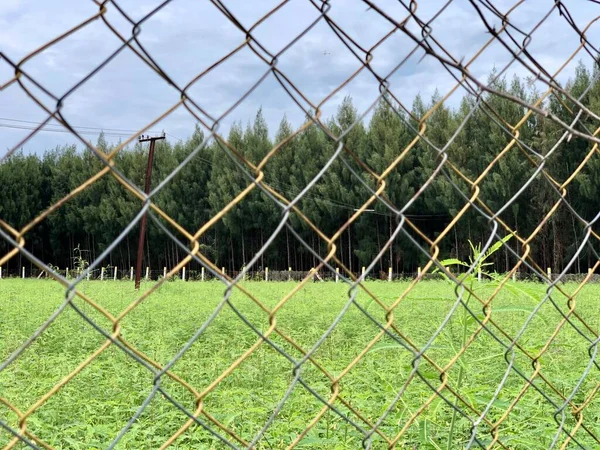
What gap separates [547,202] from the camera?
1742 centimetres

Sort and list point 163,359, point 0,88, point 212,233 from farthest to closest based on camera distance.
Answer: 1. point 212,233
2. point 163,359
3. point 0,88

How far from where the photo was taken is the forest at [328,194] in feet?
56.7

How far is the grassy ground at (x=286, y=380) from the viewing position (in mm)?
2031

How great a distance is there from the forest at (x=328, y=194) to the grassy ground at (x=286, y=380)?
34.7 feet

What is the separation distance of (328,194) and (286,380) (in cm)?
1744

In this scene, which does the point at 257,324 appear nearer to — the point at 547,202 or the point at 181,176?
the point at 547,202

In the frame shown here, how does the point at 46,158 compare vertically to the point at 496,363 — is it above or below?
above

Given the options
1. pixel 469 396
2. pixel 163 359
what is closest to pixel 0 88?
pixel 469 396

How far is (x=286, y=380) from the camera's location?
327 cm

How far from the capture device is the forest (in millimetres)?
17281

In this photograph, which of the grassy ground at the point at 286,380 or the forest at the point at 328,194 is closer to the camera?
the grassy ground at the point at 286,380

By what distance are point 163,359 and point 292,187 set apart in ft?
59.2

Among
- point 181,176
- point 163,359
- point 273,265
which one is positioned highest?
point 181,176

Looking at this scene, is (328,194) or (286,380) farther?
(328,194)
